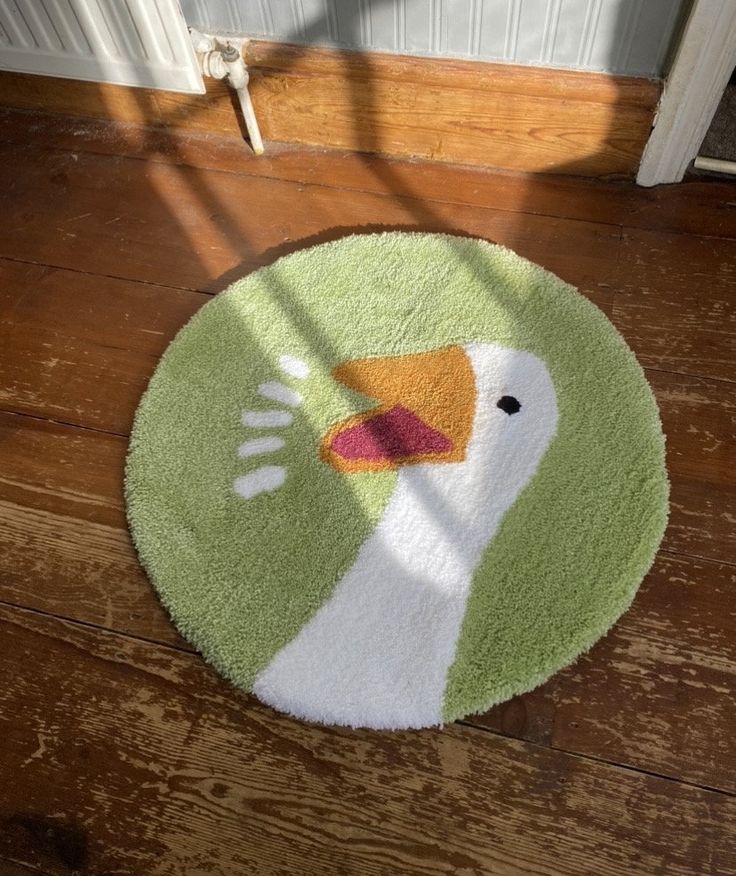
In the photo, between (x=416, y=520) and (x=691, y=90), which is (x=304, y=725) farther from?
(x=691, y=90)

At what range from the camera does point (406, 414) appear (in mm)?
1046

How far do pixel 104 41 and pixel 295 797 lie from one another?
4.24 ft

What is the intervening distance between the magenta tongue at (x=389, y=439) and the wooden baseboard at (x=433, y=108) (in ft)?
1.96

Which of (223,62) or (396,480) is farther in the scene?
(223,62)

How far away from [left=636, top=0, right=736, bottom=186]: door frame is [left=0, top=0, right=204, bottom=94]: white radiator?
81 centimetres

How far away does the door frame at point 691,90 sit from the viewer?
1.05 meters

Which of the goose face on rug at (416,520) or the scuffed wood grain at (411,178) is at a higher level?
the goose face on rug at (416,520)

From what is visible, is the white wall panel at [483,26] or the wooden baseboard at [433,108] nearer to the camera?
the white wall panel at [483,26]

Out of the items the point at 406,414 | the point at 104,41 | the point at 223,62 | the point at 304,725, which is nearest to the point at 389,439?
the point at 406,414

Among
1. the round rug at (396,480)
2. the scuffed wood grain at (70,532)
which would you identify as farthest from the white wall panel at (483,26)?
the scuffed wood grain at (70,532)

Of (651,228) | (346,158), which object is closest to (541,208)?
(651,228)

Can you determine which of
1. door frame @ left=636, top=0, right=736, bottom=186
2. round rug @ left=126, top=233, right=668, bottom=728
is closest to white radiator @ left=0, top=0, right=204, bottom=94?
round rug @ left=126, top=233, right=668, bottom=728

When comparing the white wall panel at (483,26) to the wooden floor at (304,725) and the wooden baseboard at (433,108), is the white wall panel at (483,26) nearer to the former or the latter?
the wooden baseboard at (433,108)

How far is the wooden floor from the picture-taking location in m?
0.78
